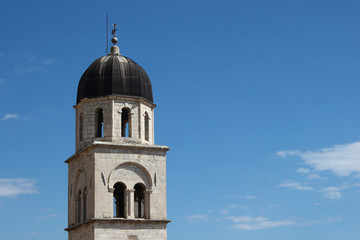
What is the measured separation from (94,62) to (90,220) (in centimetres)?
1013

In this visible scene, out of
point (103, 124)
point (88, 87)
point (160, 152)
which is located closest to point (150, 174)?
point (160, 152)

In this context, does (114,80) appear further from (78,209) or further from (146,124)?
(78,209)

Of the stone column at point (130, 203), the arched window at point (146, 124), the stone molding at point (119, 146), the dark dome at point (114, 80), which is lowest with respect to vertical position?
the stone column at point (130, 203)

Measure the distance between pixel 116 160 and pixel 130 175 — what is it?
1271 millimetres

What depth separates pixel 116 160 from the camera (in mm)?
39469

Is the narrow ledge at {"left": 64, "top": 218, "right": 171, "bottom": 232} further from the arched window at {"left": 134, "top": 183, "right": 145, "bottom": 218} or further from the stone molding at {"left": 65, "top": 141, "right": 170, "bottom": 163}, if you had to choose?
the stone molding at {"left": 65, "top": 141, "right": 170, "bottom": 163}

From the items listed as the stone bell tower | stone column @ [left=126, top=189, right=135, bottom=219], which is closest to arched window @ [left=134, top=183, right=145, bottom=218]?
the stone bell tower

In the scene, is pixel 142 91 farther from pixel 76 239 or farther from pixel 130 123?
pixel 76 239

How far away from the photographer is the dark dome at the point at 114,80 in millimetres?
40781

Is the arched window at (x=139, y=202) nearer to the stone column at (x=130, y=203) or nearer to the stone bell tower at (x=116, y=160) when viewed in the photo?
the stone bell tower at (x=116, y=160)

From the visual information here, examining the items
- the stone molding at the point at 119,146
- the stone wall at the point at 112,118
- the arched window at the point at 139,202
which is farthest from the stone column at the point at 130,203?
the stone wall at the point at 112,118

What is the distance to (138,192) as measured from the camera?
4112cm

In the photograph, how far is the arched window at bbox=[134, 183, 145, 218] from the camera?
134ft

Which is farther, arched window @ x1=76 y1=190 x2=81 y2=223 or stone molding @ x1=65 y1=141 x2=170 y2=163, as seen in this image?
arched window @ x1=76 y1=190 x2=81 y2=223
